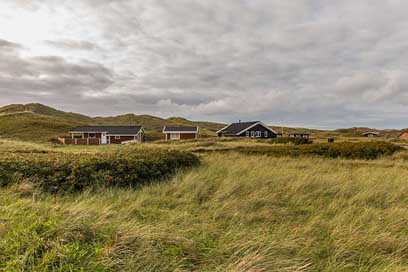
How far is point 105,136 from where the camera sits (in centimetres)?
6181

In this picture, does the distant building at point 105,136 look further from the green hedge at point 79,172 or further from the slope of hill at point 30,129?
the green hedge at point 79,172

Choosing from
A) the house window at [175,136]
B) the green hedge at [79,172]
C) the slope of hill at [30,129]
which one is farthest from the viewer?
the slope of hill at [30,129]

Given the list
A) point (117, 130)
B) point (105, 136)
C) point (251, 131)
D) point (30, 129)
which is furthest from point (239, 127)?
point (30, 129)

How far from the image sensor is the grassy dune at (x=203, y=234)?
10.4ft

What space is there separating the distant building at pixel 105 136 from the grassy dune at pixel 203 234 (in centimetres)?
5523

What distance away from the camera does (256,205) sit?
665 cm

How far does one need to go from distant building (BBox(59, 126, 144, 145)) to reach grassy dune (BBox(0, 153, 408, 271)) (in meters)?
55.2

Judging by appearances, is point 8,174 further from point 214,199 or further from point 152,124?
point 152,124

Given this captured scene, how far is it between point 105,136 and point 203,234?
6066cm

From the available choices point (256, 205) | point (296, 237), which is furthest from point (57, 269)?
point (256, 205)

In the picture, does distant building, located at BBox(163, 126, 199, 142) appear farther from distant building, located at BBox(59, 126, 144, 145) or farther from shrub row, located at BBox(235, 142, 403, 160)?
shrub row, located at BBox(235, 142, 403, 160)

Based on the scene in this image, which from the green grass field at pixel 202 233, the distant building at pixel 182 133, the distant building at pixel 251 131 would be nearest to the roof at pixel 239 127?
the distant building at pixel 251 131

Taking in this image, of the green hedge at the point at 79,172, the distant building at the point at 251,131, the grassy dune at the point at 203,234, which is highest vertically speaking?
the distant building at the point at 251,131

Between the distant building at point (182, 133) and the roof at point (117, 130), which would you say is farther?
the distant building at point (182, 133)
